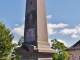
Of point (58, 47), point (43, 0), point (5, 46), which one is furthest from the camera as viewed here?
point (58, 47)

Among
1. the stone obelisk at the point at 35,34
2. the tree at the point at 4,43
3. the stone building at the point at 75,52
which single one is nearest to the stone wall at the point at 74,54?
the stone building at the point at 75,52

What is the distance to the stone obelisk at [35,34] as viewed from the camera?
7.05 metres

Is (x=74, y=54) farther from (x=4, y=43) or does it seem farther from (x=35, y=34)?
(x=35, y=34)

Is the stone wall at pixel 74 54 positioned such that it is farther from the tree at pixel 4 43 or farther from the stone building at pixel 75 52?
the tree at pixel 4 43

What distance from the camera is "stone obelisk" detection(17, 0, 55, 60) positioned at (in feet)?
23.1

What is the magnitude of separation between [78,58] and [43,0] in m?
8.16

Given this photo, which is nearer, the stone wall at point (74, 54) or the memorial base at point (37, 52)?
the memorial base at point (37, 52)

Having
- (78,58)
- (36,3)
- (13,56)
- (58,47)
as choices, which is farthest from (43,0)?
(58,47)

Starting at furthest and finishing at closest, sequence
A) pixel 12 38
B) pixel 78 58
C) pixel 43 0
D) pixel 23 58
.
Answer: pixel 12 38 < pixel 78 58 < pixel 43 0 < pixel 23 58

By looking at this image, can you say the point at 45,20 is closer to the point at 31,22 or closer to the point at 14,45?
the point at 31,22

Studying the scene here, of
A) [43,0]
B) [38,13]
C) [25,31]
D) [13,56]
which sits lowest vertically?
[13,56]

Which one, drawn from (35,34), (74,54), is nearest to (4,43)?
(74,54)

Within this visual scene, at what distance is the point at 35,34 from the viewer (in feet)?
24.1

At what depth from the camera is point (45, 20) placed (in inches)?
305
